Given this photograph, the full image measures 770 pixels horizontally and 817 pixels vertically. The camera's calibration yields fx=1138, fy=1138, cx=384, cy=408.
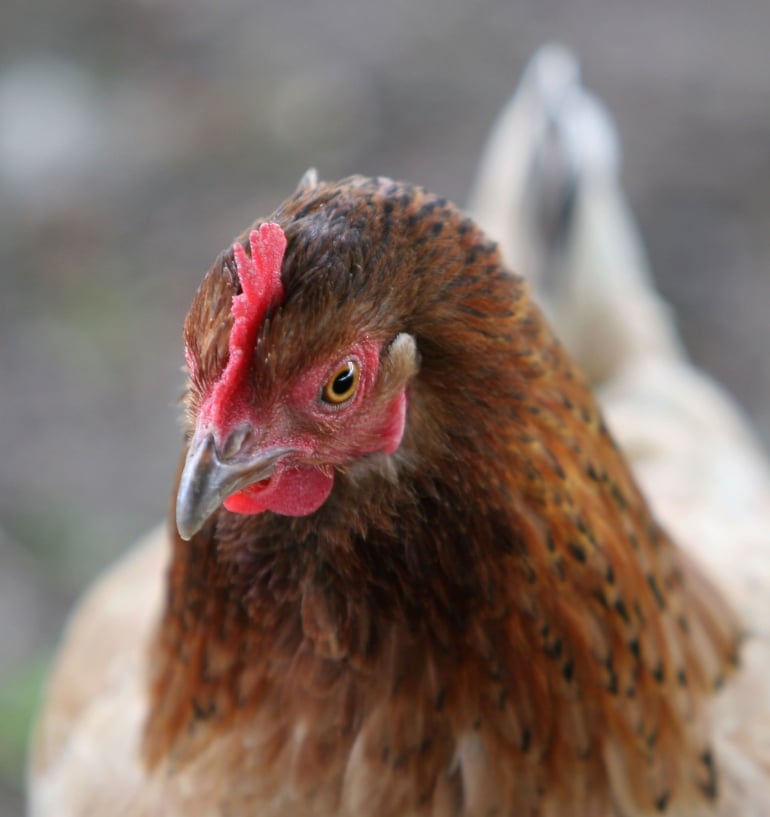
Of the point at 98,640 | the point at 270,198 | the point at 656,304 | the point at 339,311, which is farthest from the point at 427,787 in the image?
the point at 270,198

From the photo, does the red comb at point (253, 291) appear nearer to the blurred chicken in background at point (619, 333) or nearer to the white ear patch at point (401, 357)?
the white ear patch at point (401, 357)

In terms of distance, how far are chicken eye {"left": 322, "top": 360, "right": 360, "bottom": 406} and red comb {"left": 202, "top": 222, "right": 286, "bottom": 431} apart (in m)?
0.11

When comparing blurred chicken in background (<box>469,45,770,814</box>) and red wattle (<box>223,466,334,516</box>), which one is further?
blurred chicken in background (<box>469,45,770,814</box>)

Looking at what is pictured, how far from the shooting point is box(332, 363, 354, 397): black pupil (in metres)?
1.42

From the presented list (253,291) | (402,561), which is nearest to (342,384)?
(253,291)

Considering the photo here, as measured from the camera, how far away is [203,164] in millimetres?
5371

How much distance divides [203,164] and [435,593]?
13.6 ft

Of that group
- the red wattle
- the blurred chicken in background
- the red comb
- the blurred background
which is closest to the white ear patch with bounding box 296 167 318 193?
the red comb

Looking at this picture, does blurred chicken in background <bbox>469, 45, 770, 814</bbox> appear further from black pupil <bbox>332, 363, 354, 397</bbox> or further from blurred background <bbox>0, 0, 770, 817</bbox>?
blurred background <bbox>0, 0, 770, 817</bbox>

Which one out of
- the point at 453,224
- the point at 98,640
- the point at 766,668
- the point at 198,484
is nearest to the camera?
the point at 198,484

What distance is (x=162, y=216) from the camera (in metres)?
5.20

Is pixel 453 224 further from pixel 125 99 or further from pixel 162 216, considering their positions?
pixel 125 99

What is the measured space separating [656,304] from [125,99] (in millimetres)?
3134

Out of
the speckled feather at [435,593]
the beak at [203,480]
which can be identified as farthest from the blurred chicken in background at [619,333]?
the beak at [203,480]
